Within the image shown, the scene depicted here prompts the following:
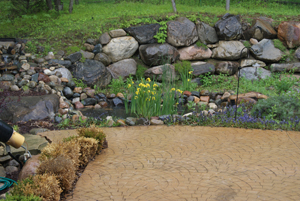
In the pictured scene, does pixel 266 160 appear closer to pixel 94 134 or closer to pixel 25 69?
pixel 94 134

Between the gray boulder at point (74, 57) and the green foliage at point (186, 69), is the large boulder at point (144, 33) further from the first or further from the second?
the gray boulder at point (74, 57)

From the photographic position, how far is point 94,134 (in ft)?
15.8

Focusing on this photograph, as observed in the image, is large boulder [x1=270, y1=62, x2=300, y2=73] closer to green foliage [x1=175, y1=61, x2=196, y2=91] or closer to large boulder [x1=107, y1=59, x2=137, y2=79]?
green foliage [x1=175, y1=61, x2=196, y2=91]

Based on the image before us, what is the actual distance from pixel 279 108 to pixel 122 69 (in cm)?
573

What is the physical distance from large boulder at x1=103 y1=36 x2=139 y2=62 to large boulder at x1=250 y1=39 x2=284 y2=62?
4477 mm

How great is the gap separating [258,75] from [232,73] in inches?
37.3

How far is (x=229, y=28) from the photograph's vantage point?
10734 mm

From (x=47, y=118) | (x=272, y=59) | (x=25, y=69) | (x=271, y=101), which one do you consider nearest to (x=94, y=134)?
(x=47, y=118)

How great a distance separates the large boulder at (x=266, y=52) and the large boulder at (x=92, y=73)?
551 cm

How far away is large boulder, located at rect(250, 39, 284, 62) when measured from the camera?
10.3 metres

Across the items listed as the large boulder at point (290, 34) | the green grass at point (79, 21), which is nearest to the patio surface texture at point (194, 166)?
the green grass at point (79, 21)

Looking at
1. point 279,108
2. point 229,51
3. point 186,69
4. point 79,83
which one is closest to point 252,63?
point 229,51

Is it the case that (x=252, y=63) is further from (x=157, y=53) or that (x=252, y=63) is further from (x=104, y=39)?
(x=104, y=39)

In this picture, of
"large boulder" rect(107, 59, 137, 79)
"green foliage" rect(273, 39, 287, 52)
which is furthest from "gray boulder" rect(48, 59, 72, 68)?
"green foliage" rect(273, 39, 287, 52)
